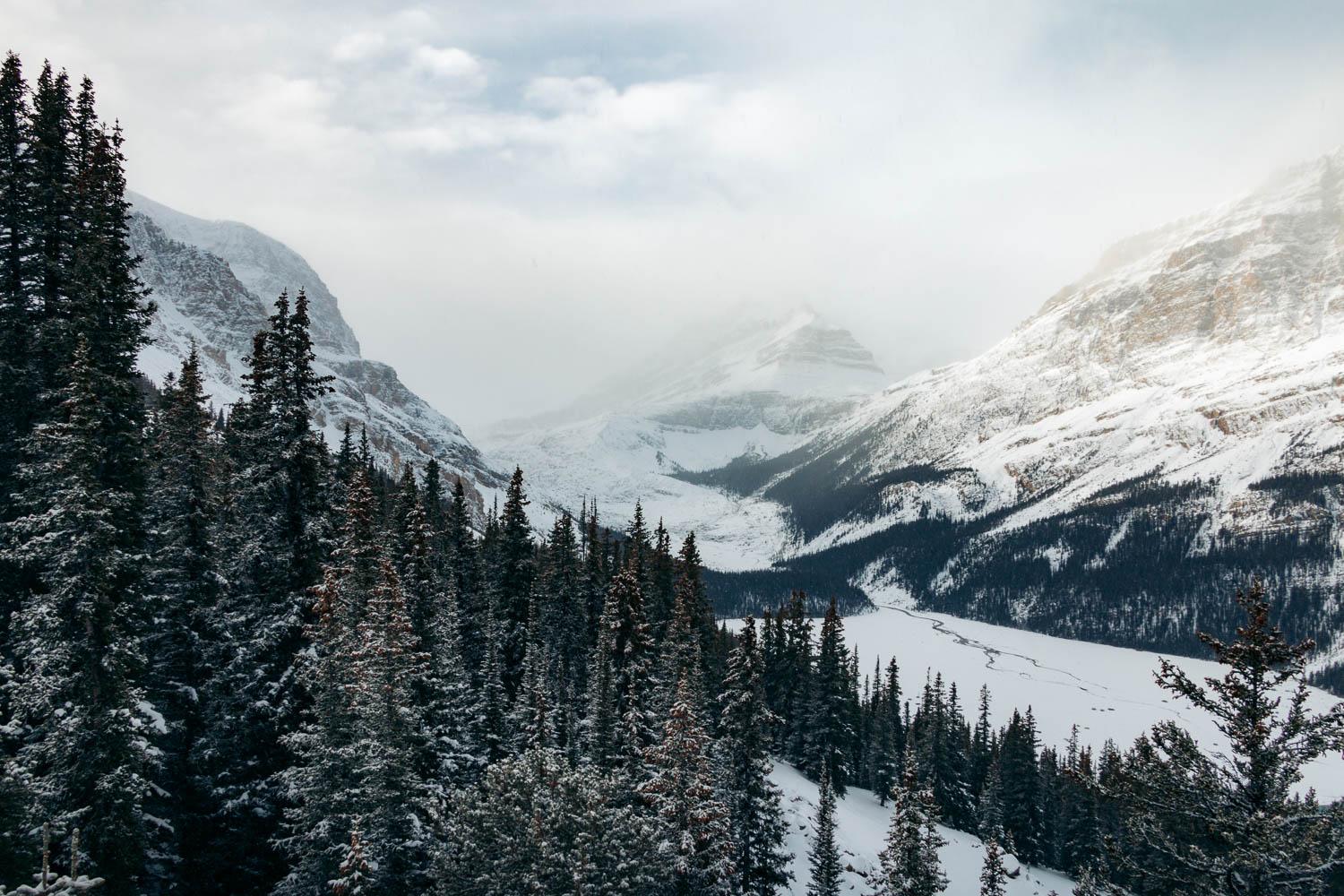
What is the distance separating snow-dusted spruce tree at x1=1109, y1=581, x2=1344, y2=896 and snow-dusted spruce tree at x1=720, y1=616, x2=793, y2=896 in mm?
21071

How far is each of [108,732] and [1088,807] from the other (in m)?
92.3

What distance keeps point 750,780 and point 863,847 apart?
2646 cm

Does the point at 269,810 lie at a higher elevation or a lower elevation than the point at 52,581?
lower

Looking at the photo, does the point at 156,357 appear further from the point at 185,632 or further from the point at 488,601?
the point at 185,632

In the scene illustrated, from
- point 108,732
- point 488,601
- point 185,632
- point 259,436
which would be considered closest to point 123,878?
point 108,732

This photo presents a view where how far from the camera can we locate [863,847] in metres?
54.8

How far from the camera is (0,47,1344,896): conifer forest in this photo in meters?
15.1

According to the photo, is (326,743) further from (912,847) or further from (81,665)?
(912,847)

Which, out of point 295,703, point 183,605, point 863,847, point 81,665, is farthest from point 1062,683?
point 81,665

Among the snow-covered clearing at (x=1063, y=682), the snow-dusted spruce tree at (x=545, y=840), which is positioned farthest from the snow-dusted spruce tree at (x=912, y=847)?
the snow-covered clearing at (x=1063, y=682)

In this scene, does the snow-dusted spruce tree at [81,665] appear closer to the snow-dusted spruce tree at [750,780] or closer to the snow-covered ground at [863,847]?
the snow-dusted spruce tree at [750,780]

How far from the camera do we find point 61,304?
70.7ft

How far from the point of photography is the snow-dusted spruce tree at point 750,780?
35094mm

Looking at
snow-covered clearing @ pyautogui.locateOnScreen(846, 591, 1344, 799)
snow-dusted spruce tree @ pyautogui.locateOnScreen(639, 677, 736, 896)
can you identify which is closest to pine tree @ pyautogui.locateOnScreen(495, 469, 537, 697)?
snow-dusted spruce tree @ pyautogui.locateOnScreen(639, 677, 736, 896)
